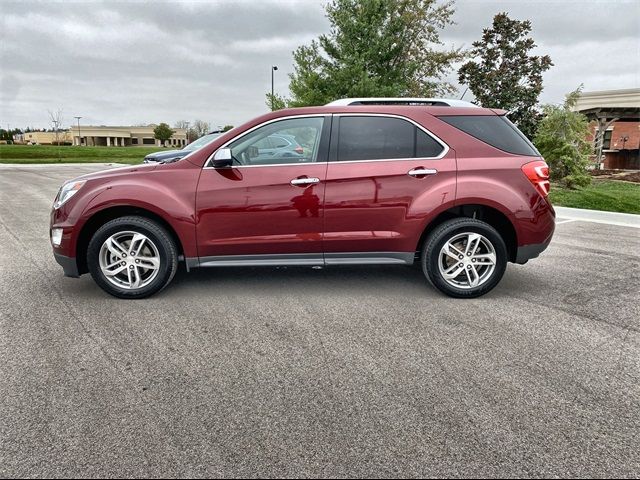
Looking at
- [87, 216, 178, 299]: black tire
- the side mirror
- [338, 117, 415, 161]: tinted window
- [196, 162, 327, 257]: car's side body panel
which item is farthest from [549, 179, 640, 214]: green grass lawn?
[87, 216, 178, 299]: black tire

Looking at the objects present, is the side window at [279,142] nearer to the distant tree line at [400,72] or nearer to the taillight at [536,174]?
the taillight at [536,174]

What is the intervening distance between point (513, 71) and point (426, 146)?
16245 millimetres

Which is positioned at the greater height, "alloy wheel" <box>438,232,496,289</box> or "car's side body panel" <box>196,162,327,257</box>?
"car's side body panel" <box>196,162,327,257</box>

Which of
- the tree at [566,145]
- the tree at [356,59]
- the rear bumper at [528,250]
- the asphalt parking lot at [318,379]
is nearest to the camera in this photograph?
the asphalt parking lot at [318,379]

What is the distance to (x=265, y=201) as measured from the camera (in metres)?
4.43

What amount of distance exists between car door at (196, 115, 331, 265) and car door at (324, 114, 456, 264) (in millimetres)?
146

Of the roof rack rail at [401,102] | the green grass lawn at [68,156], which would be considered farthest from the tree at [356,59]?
the green grass lawn at [68,156]

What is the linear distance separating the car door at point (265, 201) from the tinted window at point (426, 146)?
2.96 ft

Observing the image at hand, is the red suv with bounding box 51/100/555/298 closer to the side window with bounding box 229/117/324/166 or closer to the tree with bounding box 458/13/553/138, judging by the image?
the side window with bounding box 229/117/324/166

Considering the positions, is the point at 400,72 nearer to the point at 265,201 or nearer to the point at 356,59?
the point at 356,59

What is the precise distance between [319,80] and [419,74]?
10.3 m

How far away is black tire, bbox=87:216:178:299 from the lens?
445cm

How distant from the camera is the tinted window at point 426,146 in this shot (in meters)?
4.55

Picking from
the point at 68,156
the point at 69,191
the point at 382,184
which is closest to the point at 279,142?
the point at 382,184
